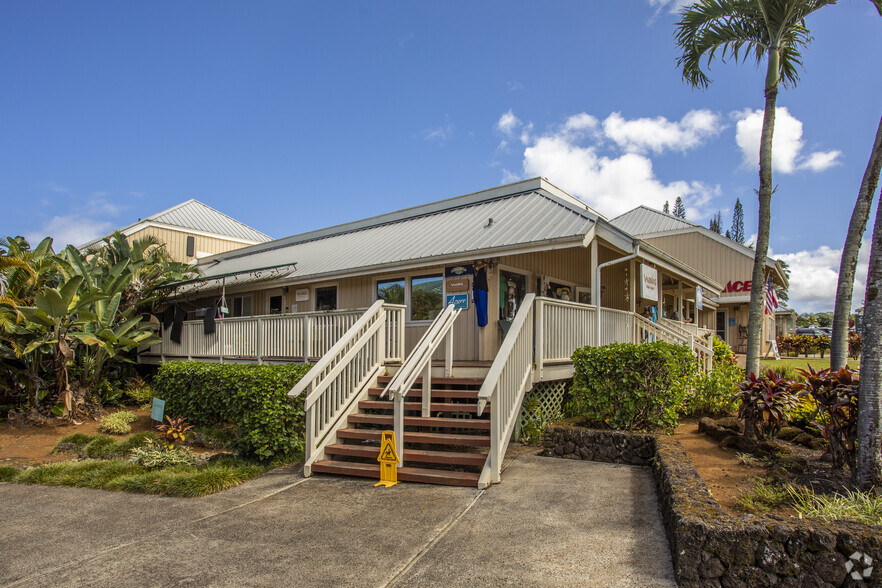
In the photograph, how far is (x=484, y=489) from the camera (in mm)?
6141

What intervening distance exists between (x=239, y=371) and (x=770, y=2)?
37.9 feet

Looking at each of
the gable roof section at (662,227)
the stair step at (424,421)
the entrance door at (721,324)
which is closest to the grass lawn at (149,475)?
the stair step at (424,421)

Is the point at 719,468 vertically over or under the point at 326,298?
under

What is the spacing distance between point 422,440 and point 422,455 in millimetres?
365

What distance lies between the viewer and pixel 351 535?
15.9 ft

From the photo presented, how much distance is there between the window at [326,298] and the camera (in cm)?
1349

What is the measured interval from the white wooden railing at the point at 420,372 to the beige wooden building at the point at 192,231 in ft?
56.1

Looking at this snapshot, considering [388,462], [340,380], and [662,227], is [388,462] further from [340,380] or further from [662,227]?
[662,227]

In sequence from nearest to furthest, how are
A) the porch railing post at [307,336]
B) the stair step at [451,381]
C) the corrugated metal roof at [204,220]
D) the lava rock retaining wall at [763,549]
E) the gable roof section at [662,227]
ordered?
the lava rock retaining wall at [763,549] < the stair step at [451,381] < the porch railing post at [307,336] < the corrugated metal roof at [204,220] < the gable roof section at [662,227]

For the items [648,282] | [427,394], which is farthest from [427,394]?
[648,282]

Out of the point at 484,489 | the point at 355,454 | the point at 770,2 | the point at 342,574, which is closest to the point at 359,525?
the point at 342,574

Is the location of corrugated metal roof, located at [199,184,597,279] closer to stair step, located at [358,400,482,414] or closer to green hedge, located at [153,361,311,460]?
stair step, located at [358,400,482,414]

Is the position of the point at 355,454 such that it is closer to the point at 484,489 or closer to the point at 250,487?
the point at 250,487

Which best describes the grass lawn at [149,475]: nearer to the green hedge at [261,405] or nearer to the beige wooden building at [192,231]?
the green hedge at [261,405]
